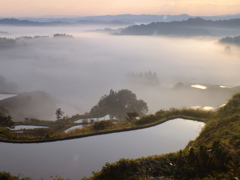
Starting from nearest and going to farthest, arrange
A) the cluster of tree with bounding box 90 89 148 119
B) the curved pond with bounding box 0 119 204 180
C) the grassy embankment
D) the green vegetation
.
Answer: the green vegetation
the curved pond with bounding box 0 119 204 180
the grassy embankment
the cluster of tree with bounding box 90 89 148 119

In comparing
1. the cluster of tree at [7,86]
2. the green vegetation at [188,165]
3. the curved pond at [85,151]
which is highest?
the green vegetation at [188,165]

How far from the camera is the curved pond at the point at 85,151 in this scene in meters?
14.3

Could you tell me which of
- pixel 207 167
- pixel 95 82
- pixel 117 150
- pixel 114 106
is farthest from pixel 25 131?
pixel 95 82

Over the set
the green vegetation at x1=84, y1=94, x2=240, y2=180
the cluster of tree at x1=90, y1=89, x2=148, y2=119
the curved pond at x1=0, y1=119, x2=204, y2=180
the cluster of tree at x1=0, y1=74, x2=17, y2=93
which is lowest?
the cluster of tree at x1=0, y1=74, x2=17, y2=93

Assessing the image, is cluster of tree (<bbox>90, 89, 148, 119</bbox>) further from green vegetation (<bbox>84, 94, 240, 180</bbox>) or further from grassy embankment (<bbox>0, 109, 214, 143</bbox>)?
green vegetation (<bbox>84, 94, 240, 180</bbox>)

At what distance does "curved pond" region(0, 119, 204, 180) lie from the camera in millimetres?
14318

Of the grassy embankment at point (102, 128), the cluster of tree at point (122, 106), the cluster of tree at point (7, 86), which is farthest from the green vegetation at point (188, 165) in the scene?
the cluster of tree at point (7, 86)

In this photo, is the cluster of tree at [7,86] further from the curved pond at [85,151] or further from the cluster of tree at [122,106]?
the curved pond at [85,151]

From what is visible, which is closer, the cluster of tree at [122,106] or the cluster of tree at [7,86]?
the cluster of tree at [122,106]

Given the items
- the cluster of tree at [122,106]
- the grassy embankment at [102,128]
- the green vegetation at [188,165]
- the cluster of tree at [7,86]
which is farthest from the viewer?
the cluster of tree at [7,86]

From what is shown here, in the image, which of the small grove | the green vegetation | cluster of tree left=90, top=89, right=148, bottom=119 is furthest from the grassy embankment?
cluster of tree left=90, top=89, right=148, bottom=119

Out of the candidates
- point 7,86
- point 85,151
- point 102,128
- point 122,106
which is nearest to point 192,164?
point 85,151

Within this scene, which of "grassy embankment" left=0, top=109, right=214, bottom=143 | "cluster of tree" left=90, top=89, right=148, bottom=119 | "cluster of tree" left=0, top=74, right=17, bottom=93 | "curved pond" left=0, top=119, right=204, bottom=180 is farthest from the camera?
"cluster of tree" left=0, top=74, right=17, bottom=93

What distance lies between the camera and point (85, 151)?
16625mm
